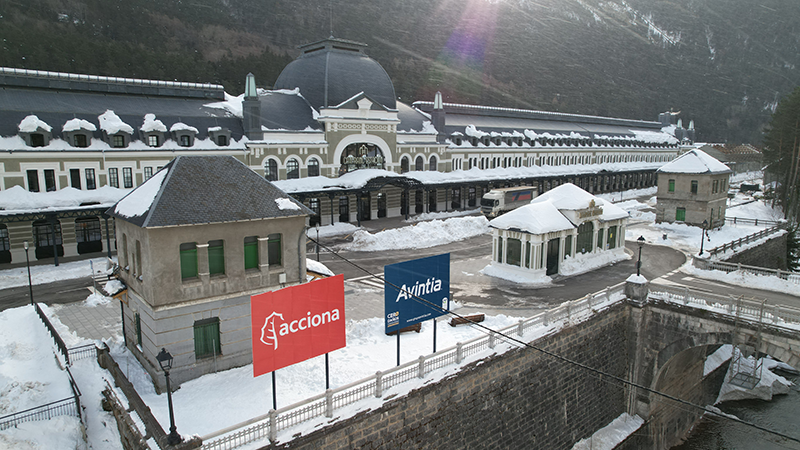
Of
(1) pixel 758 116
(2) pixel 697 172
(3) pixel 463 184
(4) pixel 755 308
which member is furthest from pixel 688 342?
(1) pixel 758 116

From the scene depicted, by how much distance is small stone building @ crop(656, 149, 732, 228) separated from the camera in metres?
43.5

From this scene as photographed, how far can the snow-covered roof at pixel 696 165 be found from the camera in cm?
4359

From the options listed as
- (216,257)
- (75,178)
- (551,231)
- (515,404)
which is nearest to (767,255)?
(551,231)

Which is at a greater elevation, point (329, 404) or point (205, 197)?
point (205, 197)

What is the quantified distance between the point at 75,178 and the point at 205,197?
25.1 metres

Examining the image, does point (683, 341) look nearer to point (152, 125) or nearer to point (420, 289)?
point (420, 289)

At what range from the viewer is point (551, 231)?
28344mm

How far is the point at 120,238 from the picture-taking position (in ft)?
55.9

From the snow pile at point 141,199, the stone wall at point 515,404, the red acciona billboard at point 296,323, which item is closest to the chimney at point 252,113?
the snow pile at point 141,199

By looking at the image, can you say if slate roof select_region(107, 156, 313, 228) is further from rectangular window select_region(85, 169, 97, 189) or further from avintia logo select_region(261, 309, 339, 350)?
rectangular window select_region(85, 169, 97, 189)

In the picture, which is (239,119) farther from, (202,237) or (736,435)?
(736,435)

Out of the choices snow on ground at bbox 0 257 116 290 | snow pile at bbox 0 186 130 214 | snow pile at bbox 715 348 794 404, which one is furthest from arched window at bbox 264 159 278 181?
snow pile at bbox 715 348 794 404

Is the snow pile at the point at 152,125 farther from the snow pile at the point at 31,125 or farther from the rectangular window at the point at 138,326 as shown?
the rectangular window at the point at 138,326

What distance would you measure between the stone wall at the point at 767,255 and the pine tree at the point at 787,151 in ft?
56.5
